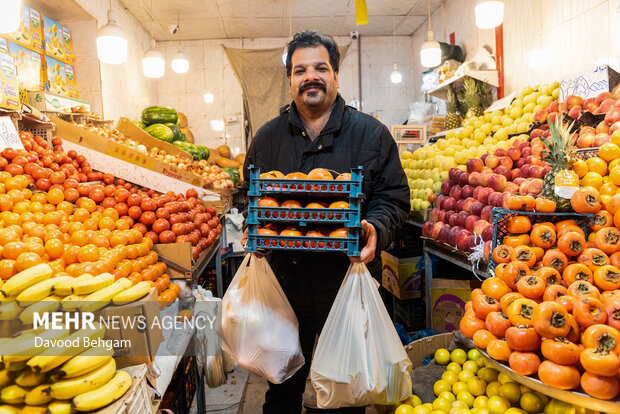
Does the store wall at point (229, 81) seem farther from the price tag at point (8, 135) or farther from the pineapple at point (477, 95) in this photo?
the price tag at point (8, 135)

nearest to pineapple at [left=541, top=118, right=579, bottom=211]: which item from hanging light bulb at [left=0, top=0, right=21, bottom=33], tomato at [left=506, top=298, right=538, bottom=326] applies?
tomato at [left=506, top=298, right=538, bottom=326]

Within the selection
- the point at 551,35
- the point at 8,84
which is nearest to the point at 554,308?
the point at 8,84

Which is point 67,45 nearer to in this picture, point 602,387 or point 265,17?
point 265,17

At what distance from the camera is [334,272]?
197 centimetres

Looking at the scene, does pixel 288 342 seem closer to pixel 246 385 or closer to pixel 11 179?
pixel 246 385

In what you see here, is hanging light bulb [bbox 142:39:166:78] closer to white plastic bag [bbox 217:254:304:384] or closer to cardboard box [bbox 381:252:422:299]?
cardboard box [bbox 381:252:422:299]

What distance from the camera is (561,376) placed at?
4.23 ft

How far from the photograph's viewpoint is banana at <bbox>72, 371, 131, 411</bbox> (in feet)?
3.83

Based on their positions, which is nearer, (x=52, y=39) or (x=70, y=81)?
(x=52, y=39)

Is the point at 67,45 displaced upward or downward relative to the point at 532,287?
upward

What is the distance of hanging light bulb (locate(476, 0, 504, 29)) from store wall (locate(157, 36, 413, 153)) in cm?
464

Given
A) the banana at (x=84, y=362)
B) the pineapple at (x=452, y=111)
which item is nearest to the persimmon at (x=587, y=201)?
the banana at (x=84, y=362)

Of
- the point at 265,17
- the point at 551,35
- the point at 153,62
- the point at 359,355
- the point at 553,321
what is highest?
the point at 265,17

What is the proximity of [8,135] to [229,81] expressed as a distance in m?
6.44
